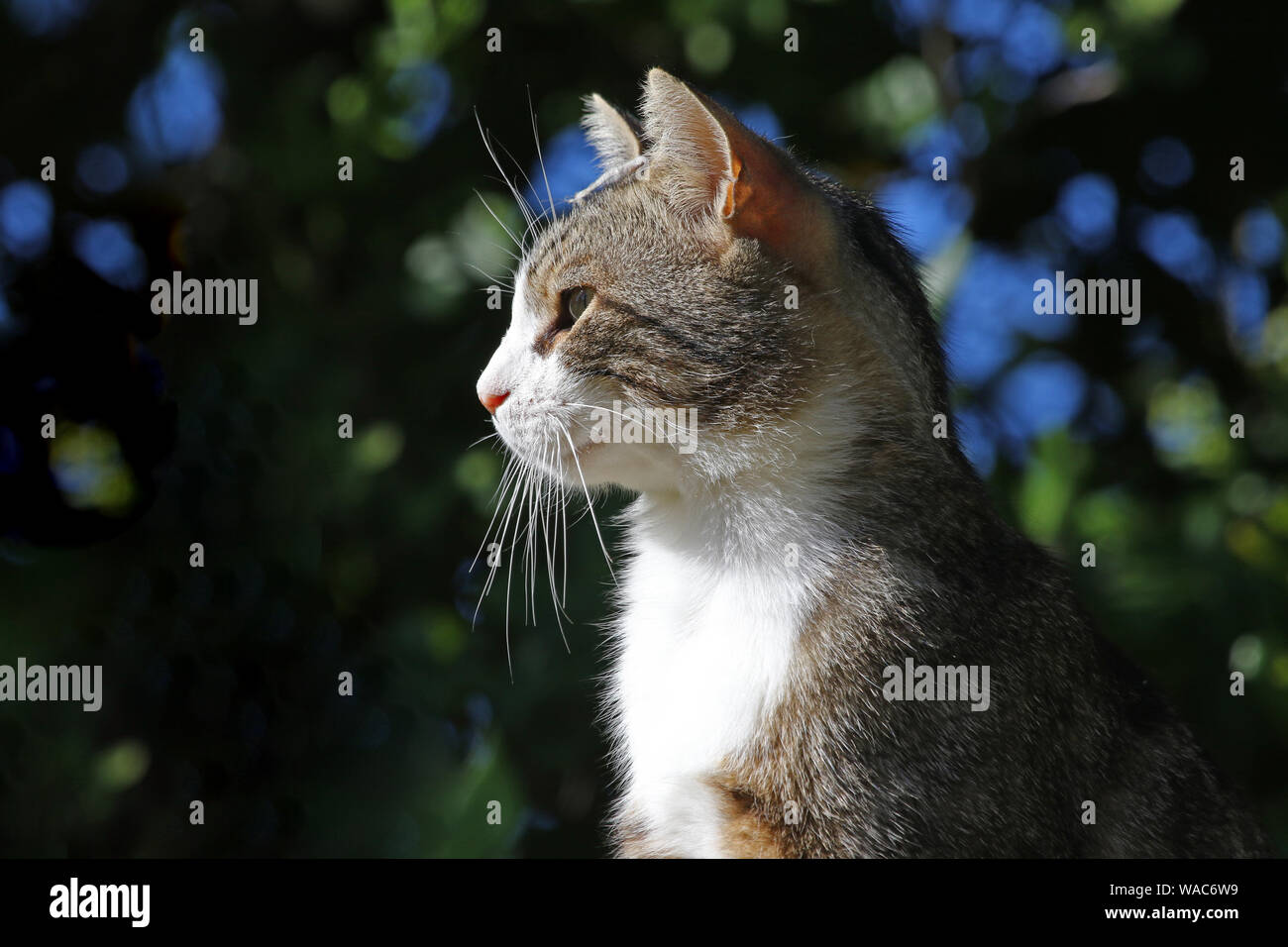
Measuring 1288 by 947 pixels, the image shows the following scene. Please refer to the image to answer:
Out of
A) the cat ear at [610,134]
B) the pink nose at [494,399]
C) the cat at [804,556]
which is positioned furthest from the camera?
the cat ear at [610,134]

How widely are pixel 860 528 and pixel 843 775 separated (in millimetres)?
459

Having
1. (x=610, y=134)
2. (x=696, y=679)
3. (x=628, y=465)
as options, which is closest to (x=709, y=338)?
(x=628, y=465)

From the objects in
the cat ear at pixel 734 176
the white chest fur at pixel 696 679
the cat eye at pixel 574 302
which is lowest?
the white chest fur at pixel 696 679

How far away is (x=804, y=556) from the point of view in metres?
2.29

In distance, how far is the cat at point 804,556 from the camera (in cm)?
215

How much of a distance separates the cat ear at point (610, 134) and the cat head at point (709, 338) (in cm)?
40

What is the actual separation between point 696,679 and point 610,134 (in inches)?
52.1

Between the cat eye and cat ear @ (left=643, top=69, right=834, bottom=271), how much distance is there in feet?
0.82

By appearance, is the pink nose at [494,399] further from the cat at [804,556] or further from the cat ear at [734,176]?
the cat ear at [734,176]

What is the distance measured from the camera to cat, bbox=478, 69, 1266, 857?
215 centimetres

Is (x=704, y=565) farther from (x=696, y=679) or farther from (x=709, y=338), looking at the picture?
(x=709, y=338)

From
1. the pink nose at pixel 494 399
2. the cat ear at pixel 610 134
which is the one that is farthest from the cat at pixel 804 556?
the cat ear at pixel 610 134

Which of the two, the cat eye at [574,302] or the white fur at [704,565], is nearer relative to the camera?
the white fur at [704,565]

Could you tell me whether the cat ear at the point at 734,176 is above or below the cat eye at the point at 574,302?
above
